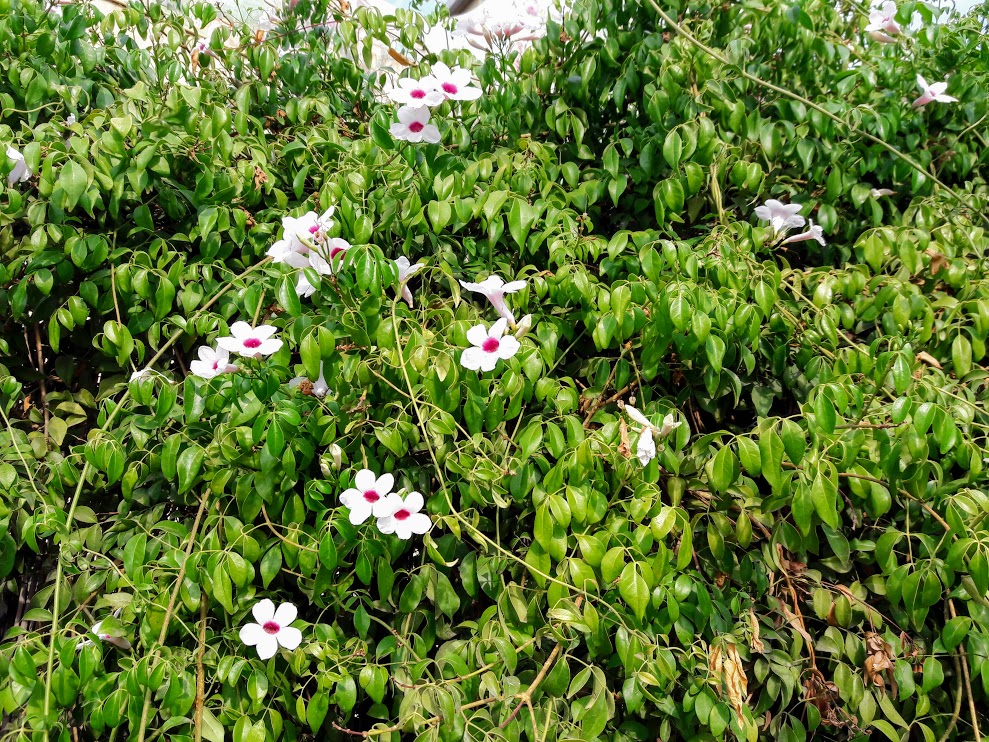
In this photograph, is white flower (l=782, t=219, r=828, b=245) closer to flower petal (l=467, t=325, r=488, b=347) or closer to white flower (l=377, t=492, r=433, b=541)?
flower petal (l=467, t=325, r=488, b=347)

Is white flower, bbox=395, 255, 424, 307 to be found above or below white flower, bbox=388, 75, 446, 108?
below

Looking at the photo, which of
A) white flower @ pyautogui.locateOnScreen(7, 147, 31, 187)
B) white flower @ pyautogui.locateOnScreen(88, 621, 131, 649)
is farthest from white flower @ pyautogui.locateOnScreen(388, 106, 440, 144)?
white flower @ pyautogui.locateOnScreen(88, 621, 131, 649)

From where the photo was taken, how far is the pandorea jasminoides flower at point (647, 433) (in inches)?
66.0

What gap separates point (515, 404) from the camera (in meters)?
1.69

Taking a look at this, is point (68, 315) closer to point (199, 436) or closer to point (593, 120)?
point (199, 436)

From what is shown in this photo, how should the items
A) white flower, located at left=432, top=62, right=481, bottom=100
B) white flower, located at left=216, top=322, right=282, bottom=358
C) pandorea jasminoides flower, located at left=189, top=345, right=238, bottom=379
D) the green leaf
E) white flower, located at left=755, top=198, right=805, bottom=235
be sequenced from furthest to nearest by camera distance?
white flower, located at left=755, top=198, right=805, bottom=235
white flower, located at left=432, top=62, right=481, bottom=100
pandorea jasminoides flower, located at left=189, top=345, right=238, bottom=379
white flower, located at left=216, top=322, right=282, bottom=358
the green leaf

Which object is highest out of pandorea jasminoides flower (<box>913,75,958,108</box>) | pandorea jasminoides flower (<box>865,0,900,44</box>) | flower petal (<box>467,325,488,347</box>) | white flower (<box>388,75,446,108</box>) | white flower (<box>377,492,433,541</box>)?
pandorea jasminoides flower (<box>865,0,900,44</box>)

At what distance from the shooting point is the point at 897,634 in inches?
76.5

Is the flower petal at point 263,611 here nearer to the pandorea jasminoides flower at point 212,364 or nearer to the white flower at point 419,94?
the pandorea jasminoides flower at point 212,364

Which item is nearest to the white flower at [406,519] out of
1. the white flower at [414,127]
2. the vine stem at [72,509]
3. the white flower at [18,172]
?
the vine stem at [72,509]

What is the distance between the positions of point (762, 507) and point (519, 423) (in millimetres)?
555

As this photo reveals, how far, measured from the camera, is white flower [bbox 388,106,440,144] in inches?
72.1

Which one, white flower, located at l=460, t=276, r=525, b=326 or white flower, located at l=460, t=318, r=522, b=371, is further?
white flower, located at l=460, t=276, r=525, b=326

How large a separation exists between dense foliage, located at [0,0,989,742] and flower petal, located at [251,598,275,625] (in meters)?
0.06
